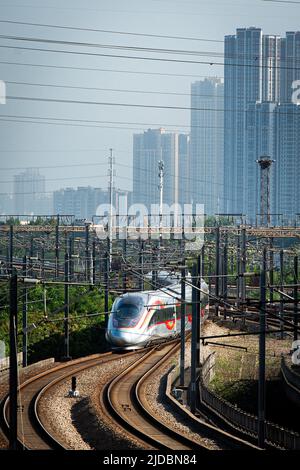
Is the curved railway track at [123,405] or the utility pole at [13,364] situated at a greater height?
the utility pole at [13,364]

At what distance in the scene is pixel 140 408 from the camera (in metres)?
12.1

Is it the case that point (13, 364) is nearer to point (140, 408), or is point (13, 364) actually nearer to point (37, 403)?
point (140, 408)

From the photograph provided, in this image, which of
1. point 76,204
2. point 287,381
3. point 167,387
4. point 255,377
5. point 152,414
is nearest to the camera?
point 152,414

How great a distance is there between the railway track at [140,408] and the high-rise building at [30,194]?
140800 mm

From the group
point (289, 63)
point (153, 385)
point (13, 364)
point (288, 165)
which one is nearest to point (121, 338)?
point (153, 385)

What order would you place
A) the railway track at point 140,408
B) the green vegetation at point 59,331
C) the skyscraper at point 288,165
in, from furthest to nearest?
the skyscraper at point 288,165
the green vegetation at point 59,331
the railway track at point 140,408

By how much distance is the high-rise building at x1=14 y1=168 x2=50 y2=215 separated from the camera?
161375 millimetres

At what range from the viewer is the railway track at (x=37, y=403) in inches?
396

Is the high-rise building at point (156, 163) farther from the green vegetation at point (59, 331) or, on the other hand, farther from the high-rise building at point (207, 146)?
the green vegetation at point (59, 331)

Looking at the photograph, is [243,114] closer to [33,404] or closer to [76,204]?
[76,204]

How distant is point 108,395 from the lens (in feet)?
42.1

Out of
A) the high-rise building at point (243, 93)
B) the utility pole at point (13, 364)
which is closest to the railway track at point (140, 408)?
the utility pole at point (13, 364)
